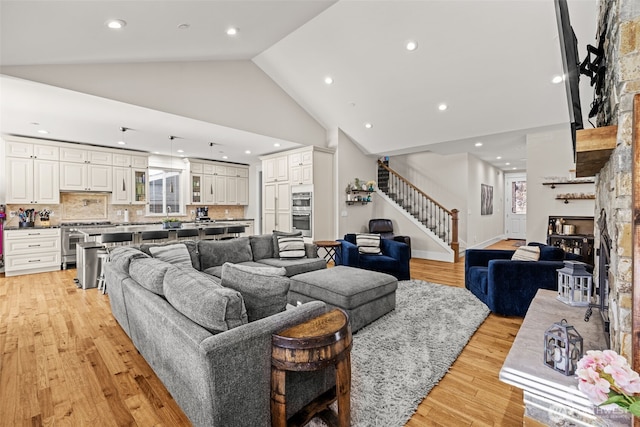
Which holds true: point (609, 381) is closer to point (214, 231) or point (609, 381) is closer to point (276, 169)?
point (214, 231)

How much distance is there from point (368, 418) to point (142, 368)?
1829 millimetres

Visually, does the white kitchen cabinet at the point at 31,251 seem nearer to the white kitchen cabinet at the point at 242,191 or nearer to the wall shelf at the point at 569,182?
the white kitchen cabinet at the point at 242,191

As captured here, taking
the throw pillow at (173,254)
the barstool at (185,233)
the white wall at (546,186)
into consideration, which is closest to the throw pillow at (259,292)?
the throw pillow at (173,254)

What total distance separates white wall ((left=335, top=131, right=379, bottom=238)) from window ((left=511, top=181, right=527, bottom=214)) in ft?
20.8

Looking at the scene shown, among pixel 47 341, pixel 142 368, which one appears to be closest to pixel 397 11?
pixel 142 368

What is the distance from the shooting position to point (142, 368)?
239cm

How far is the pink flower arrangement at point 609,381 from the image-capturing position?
85cm

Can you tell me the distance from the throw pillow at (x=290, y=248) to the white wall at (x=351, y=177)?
2310 millimetres

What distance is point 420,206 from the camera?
7.91 meters

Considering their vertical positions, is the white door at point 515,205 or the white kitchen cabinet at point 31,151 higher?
the white kitchen cabinet at point 31,151

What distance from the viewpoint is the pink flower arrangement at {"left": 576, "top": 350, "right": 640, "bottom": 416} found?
0.85 meters

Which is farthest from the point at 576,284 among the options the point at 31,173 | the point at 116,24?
the point at 31,173

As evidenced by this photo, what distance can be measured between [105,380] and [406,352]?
93.8 inches

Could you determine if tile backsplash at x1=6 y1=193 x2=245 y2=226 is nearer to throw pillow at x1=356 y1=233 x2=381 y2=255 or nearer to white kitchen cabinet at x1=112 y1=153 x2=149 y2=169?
white kitchen cabinet at x1=112 y1=153 x2=149 y2=169
